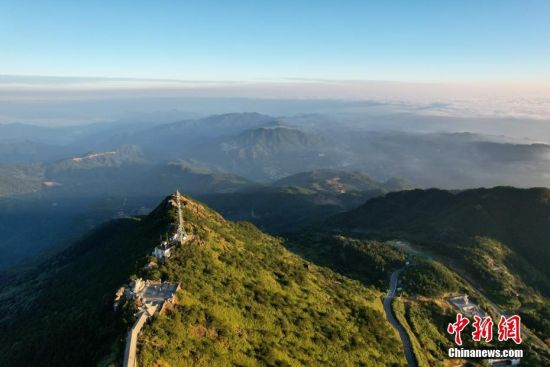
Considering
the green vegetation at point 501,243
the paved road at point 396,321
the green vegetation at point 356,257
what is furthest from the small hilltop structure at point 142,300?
the green vegetation at point 501,243

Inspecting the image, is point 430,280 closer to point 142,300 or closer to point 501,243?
point 501,243

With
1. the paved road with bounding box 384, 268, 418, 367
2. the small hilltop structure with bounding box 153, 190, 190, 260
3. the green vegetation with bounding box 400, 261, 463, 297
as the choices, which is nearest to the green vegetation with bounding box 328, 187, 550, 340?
the green vegetation with bounding box 400, 261, 463, 297

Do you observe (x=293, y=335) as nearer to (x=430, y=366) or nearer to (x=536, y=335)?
(x=430, y=366)

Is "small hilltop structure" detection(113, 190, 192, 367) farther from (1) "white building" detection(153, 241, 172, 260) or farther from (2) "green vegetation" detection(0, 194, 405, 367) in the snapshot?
(1) "white building" detection(153, 241, 172, 260)

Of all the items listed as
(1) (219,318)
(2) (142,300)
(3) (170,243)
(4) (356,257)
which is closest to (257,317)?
(1) (219,318)

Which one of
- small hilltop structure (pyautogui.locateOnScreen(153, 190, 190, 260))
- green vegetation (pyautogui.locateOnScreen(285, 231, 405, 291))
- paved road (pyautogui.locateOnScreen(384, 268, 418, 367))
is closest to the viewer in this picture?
paved road (pyautogui.locateOnScreen(384, 268, 418, 367))

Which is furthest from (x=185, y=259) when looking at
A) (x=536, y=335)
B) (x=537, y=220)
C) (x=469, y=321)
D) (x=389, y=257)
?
(x=537, y=220)

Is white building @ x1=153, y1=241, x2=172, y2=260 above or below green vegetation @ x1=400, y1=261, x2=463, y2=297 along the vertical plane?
above

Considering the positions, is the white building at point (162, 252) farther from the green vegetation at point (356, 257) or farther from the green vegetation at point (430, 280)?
the green vegetation at point (430, 280)
